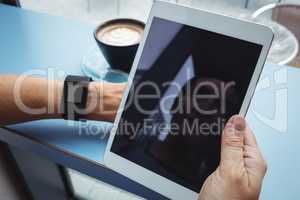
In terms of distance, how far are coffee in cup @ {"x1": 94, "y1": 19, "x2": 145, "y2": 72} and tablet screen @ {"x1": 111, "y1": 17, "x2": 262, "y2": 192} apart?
0.41 ft

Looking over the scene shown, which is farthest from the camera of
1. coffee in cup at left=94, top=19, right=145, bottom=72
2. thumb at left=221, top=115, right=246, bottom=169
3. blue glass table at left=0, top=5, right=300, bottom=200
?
coffee in cup at left=94, top=19, right=145, bottom=72

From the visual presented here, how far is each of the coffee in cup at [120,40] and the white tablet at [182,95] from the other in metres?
0.12

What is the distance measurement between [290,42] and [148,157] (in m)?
0.83

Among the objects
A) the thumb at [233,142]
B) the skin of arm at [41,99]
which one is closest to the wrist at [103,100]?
the skin of arm at [41,99]

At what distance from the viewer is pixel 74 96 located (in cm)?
72

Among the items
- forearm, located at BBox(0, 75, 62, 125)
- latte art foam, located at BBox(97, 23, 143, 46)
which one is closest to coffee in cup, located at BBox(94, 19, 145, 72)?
latte art foam, located at BBox(97, 23, 143, 46)

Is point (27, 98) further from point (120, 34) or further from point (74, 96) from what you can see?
point (120, 34)

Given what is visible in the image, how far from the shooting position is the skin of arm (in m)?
0.70

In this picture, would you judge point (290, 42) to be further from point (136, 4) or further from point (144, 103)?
point (136, 4)

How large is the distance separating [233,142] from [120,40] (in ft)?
1.15

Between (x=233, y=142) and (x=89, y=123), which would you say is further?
(x=89, y=123)

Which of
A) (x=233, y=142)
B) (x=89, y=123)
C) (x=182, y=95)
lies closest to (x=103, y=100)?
(x=89, y=123)

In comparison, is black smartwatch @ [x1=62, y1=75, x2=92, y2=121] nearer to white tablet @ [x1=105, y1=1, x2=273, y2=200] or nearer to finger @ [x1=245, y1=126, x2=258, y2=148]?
white tablet @ [x1=105, y1=1, x2=273, y2=200]

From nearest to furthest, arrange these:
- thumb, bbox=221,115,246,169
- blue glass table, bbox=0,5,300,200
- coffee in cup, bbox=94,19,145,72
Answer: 1. thumb, bbox=221,115,246,169
2. blue glass table, bbox=0,5,300,200
3. coffee in cup, bbox=94,19,145,72
